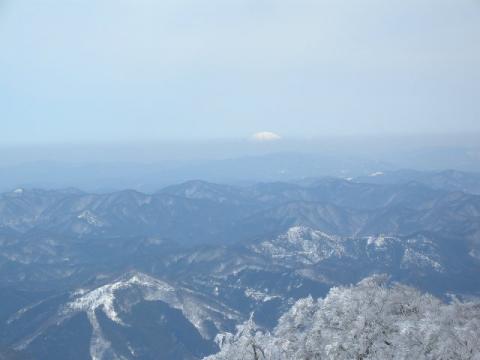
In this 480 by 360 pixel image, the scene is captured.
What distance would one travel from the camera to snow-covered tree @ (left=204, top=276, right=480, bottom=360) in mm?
39125

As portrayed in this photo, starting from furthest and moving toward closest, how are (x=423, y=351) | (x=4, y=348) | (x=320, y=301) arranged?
(x=4, y=348)
(x=320, y=301)
(x=423, y=351)

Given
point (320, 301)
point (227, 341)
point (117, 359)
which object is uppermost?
point (320, 301)

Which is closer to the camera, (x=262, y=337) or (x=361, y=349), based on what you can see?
(x=361, y=349)

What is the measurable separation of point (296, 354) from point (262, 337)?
7.16 metres

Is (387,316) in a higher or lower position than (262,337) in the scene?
higher

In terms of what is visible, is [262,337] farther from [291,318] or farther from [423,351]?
[423,351]

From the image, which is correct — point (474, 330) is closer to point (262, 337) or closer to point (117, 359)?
point (262, 337)

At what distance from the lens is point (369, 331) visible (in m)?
43.4

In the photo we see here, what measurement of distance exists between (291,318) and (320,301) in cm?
344

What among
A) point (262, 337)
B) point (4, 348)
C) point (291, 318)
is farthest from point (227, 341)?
point (4, 348)

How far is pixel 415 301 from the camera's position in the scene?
50.3m

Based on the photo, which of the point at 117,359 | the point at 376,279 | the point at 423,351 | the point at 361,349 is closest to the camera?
the point at 423,351

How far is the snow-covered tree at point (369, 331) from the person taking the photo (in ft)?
128

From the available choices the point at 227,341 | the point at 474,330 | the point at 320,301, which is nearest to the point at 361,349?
the point at 474,330
